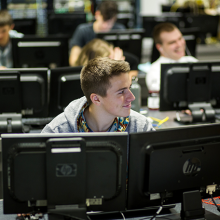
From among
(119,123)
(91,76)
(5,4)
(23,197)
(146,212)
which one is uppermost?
(5,4)

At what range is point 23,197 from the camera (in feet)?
4.32

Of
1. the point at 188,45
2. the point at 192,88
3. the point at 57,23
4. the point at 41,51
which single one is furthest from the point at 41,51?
the point at 57,23

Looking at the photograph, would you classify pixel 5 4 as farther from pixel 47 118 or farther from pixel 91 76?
pixel 91 76

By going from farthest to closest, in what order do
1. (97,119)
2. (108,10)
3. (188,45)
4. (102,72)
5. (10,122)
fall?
(108,10)
(188,45)
(10,122)
(97,119)
(102,72)

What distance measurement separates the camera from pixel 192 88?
8.87ft

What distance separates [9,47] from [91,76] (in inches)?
107

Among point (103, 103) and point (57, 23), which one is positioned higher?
point (57, 23)

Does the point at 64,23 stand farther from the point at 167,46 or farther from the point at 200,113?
the point at 200,113

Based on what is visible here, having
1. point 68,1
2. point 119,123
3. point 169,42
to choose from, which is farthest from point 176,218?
point 68,1

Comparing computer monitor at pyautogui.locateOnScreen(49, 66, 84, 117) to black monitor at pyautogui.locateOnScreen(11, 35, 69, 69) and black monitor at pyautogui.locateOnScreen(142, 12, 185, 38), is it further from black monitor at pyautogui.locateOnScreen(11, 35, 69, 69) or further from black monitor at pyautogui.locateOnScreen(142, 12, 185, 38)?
black monitor at pyautogui.locateOnScreen(142, 12, 185, 38)

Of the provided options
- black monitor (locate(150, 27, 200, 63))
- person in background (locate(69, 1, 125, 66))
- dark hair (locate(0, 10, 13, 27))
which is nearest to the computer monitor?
dark hair (locate(0, 10, 13, 27))

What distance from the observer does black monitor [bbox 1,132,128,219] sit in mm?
1271

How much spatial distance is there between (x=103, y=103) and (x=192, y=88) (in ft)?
3.92

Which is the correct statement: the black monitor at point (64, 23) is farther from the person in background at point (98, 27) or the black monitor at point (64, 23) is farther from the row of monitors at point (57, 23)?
the person in background at point (98, 27)
